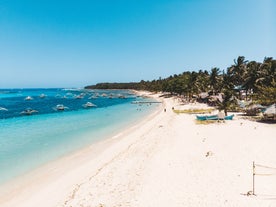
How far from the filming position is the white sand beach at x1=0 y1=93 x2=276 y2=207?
11219 millimetres

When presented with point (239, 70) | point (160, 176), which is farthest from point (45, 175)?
point (239, 70)

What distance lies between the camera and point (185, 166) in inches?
601

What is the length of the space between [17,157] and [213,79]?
185 feet

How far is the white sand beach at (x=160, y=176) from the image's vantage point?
11219mm

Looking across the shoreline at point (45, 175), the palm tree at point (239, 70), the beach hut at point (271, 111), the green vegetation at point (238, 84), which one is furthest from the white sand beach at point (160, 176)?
the palm tree at point (239, 70)

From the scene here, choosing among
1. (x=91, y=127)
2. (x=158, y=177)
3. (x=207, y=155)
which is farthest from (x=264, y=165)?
(x=91, y=127)

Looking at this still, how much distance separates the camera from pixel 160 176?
14.1 m

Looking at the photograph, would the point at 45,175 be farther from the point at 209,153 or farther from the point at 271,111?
the point at 271,111

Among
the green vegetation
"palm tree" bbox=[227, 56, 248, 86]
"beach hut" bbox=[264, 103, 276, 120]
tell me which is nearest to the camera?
"beach hut" bbox=[264, 103, 276, 120]

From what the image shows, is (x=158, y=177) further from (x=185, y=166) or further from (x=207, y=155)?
(x=207, y=155)

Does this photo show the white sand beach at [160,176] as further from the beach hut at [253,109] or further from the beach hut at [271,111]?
the beach hut at [253,109]

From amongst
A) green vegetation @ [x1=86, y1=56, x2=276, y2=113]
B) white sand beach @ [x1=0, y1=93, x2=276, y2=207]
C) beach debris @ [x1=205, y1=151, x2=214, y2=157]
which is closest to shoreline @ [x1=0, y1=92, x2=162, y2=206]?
white sand beach @ [x1=0, y1=93, x2=276, y2=207]

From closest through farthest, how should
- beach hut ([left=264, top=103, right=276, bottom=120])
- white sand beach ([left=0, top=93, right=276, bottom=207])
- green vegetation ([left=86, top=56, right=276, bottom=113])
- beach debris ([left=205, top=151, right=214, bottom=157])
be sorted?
white sand beach ([left=0, top=93, right=276, bottom=207]), beach debris ([left=205, top=151, right=214, bottom=157]), beach hut ([left=264, top=103, right=276, bottom=120]), green vegetation ([left=86, top=56, right=276, bottom=113])

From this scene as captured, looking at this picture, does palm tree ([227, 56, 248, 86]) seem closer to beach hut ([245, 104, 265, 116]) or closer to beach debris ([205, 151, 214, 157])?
beach hut ([245, 104, 265, 116])
